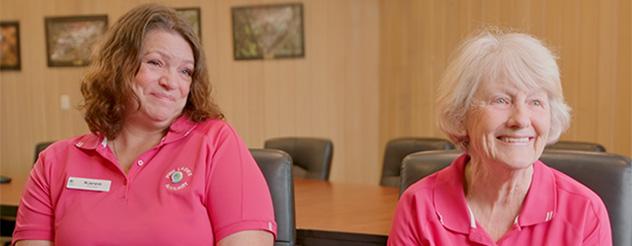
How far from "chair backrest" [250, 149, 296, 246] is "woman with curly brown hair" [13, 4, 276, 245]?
23 cm

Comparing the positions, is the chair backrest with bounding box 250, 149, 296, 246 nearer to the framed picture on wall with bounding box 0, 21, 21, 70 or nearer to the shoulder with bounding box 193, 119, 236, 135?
the shoulder with bounding box 193, 119, 236, 135

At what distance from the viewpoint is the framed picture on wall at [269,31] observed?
4957 mm

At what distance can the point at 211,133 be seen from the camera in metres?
1.75

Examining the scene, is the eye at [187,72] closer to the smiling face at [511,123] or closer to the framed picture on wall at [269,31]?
the smiling face at [511,123]

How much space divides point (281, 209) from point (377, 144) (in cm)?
334

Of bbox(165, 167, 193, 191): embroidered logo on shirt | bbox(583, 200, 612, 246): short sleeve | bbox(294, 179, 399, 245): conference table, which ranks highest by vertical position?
bbox(165, 167, 193, 191): embroidered logo on shirt

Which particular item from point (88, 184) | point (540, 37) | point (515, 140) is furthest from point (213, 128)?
point (540, 37)

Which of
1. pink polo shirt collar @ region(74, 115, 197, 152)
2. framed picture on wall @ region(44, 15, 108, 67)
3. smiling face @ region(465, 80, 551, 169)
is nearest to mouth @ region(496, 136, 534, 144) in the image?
smiling face @ region(465, 80, 551, 169)

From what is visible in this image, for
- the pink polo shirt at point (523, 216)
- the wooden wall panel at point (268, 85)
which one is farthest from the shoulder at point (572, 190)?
the wooden wall panel at point (268, 85)

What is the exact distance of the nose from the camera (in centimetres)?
145

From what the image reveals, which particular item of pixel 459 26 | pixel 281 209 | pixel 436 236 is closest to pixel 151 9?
pixel 281 209

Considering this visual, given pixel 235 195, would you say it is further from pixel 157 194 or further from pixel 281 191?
pixel 281 191

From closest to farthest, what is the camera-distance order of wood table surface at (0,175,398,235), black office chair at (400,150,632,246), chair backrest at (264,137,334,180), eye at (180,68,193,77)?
1. black office chair at (400,150,632,246)
2. eye at (180,68,193,77)
3. wood table surface at (0,175,398,235)
4. chair backrest at (264,137,334,180)

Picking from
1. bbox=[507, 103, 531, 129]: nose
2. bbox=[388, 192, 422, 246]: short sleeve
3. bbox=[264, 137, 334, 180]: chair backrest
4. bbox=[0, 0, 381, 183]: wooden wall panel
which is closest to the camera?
bbox=[507, 103, 531, 129]: nose
